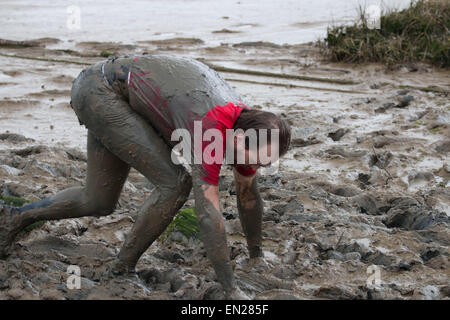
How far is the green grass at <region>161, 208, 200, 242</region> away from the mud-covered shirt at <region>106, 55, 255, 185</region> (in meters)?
0.94

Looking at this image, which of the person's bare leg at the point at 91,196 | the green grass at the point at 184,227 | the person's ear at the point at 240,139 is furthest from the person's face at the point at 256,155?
the green grass at the point at 184,227

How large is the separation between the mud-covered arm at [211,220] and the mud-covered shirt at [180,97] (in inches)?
1.8

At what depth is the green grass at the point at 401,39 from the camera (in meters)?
8.20

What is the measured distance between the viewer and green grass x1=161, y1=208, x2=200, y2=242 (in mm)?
3760

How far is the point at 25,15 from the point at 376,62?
756cm

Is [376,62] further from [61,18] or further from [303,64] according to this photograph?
[61,18]

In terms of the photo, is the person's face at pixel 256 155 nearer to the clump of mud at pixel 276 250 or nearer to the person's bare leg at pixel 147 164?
the person's bare leg at pixel 147 164

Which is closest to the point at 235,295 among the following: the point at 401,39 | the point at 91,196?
the point at 91,196

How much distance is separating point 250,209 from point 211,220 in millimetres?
586

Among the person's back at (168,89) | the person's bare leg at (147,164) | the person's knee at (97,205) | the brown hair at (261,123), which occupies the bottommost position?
the person's knee at (97,205)

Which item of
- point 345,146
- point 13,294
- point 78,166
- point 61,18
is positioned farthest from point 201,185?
point 61,18

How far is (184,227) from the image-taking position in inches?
149

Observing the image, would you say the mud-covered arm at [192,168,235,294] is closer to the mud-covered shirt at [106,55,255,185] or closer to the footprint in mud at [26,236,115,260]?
the mud-covered shirt at [106,55,255,185]

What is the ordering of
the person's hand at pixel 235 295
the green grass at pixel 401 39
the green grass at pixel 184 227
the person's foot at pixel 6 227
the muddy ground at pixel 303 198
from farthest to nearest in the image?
the green grass at pixel 401 39 < the green grass at pixel 184 227 < the person's foot at pixel 6 227 < the muddy ground at pixel 303 198 < the person's hand at pixel 235 295
